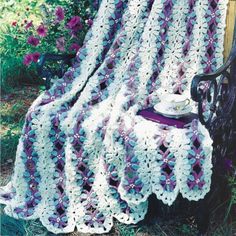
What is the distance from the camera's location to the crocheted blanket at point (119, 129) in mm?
2965

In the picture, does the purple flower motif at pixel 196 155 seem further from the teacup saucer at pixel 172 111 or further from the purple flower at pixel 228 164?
the purple flower at pixel 228 164

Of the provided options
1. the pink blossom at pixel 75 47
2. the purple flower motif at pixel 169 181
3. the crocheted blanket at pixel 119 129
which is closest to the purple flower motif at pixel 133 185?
the crocheted blanket at pixel 119 129

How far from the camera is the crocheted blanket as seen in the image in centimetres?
296

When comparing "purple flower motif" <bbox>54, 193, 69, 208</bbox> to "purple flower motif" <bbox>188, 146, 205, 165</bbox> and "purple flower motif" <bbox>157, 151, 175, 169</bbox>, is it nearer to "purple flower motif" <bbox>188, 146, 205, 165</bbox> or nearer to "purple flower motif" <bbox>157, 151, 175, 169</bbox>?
"purple flower motif" <bbox>157, 151, 175, 169</bbox>

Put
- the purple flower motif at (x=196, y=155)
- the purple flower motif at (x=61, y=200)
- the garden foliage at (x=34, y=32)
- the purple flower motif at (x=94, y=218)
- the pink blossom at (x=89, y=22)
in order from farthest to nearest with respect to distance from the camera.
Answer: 1. the garden foliage at (x=34, y=32)
2. the pink blossom at (x=89, y=22)
3. the purple flower motif at (x=61, y=200)
4. the purple flower motif at (x=94, y=218)
5. the purple flower motif at (x=196, y=155)

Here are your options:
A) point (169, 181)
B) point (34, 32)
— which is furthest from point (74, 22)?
point (169, 181)

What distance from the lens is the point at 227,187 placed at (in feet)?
10.8

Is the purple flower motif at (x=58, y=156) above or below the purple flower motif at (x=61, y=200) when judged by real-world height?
above

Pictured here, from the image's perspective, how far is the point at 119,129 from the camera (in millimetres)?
3098

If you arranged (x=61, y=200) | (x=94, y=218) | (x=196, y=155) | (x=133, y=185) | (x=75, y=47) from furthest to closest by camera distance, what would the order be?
(x=75, y=47) < (x=61, y=200) < (x=94, y=218) < (x=133, y=185) < (x=196, y=155)

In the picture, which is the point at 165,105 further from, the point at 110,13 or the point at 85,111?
the point at 110,13

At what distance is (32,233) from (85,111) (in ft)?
2.54

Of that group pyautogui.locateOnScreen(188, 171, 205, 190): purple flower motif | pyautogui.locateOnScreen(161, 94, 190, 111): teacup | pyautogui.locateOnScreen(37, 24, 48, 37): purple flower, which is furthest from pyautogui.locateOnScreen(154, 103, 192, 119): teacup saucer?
pyautogui.locateOnScreen(37, 24, 48, 37): purple flower

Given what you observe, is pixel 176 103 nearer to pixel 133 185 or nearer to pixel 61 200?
pixel 133 185
